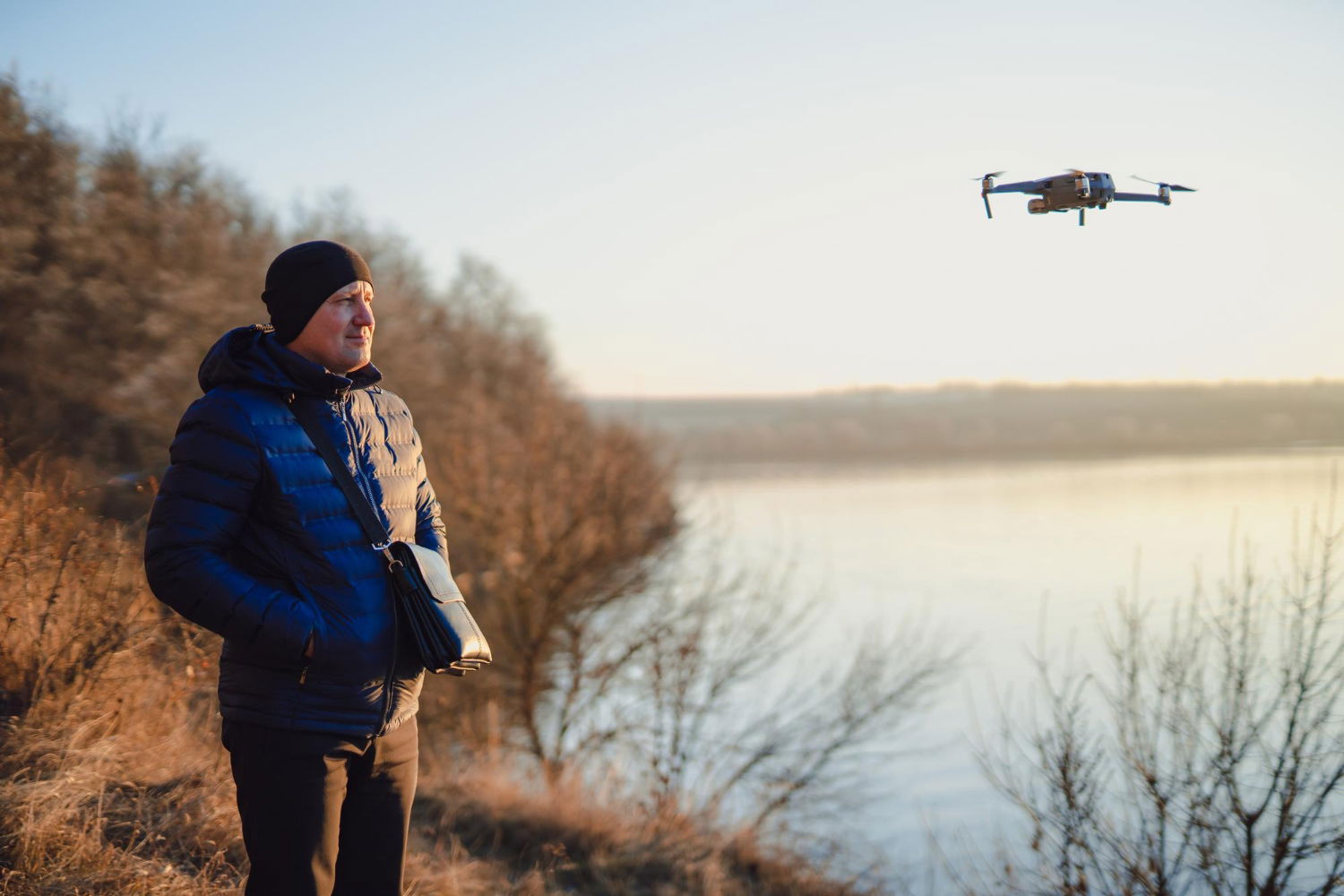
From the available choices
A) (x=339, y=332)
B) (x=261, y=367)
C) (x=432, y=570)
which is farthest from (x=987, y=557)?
(x=261, y=367)

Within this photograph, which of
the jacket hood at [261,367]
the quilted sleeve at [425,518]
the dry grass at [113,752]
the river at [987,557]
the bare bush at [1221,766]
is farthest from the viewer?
the river at [987,557]

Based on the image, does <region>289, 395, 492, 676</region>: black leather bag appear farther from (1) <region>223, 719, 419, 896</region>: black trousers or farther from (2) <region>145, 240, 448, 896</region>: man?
(1) <region>223, 719, 419, 896</region>: black trousers

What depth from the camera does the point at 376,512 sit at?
2.24 meters

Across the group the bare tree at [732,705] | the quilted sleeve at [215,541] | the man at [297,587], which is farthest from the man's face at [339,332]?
the bare tree at [732,705]

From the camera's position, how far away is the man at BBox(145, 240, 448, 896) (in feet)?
6.52

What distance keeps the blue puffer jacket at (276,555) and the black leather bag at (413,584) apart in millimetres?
21

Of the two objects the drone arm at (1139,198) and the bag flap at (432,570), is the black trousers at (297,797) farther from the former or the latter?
the drone arm at (1139,198)

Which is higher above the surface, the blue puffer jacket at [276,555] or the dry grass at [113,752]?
the blue puffer jacket at [276,555]

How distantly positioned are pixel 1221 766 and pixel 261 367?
4896mm

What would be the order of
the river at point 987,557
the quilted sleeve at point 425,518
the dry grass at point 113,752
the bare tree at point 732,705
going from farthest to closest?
the river at point 987,557, the bare tree at point 732,705, the dry grass at point 113,752, the quilted sleeve at point 425,518

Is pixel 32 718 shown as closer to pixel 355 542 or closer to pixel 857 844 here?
pixel 355 542

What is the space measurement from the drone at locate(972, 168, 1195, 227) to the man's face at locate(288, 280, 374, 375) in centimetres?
144

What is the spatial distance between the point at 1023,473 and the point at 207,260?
4607 centimetres

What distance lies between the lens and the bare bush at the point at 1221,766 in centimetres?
477
